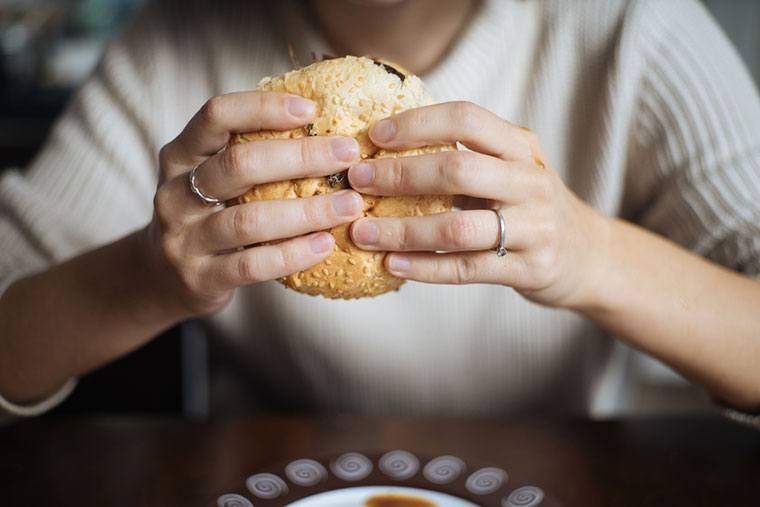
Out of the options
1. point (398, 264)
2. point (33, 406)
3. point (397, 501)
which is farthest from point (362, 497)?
point (33, 406)

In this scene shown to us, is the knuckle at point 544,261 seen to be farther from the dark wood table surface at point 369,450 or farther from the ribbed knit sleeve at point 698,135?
the ribbed knit sleeve at point 698,135

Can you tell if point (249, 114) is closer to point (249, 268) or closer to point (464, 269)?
point (249, 268)

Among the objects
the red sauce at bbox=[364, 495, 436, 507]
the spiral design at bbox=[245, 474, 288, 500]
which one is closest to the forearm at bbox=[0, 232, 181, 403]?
the spiral design at bbox=[245, 474, 288, 500]

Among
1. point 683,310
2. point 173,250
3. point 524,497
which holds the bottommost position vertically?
point 524,497

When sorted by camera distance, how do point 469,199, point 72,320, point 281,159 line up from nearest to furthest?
point 281,159 → point 469,199 → point 72,320

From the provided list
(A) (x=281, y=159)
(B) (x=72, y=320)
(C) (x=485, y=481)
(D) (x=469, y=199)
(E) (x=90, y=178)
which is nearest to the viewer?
(A) (x=281, y=159)

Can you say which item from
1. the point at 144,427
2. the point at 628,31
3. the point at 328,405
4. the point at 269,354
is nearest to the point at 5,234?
the point at 144,427

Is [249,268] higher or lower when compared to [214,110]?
lower

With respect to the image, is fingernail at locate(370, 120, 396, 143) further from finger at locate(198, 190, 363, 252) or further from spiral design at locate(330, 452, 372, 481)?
spiral design at locate(330, 452, 372, 481)
